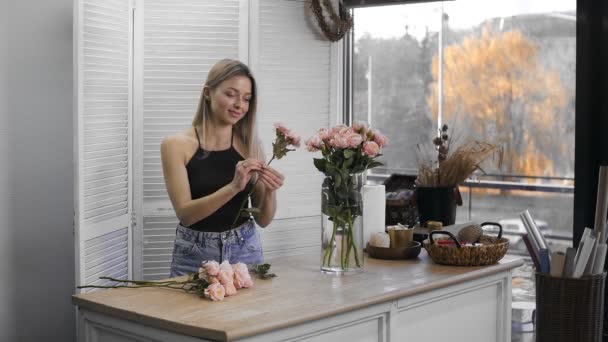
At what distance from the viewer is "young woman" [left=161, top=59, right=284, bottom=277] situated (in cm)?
347

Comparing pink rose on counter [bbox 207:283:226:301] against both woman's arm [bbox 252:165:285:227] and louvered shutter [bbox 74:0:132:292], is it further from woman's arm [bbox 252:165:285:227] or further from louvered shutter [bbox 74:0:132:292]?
louvered shutter [bbox 74:0:132:292]

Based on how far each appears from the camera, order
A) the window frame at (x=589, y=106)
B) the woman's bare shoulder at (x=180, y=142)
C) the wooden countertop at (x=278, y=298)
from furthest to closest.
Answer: the window frame at (x=589, y=106) → the woman's bare shoulder at (x=180, y=142) → the wooden countertop at (x=278, y=298)

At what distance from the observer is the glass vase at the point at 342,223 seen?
3059mm

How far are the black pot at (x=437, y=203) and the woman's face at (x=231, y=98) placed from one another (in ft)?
3.24

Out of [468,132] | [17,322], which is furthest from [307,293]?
[468,132]

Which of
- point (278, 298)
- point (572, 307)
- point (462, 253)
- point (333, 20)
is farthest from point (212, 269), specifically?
point (333, 20)

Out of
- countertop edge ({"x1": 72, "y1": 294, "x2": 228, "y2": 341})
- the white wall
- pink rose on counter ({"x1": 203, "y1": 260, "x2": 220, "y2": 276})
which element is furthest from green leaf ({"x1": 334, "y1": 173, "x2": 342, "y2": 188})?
the white wall

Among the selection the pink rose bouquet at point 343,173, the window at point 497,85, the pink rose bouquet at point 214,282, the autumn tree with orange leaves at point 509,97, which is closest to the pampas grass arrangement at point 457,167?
the pink rose bouquet at point 343,173

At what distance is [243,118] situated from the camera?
3738 mm

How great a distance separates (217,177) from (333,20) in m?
1.57

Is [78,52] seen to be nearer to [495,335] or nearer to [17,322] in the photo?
[17,322]

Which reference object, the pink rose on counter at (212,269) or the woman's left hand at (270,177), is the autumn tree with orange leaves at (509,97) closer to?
the woman's left hand at (270,177)

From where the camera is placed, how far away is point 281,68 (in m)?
4.63

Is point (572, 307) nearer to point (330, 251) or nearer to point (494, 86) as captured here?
point (330, 251)
